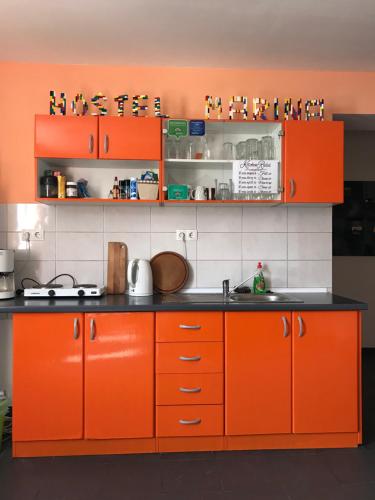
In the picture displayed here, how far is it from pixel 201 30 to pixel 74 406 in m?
2.35

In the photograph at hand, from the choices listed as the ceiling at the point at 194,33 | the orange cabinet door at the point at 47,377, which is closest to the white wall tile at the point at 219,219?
the ceiling at the point at 194,33

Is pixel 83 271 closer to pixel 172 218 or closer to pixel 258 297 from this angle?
pixel 172 218

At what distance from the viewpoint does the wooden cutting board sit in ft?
9.18

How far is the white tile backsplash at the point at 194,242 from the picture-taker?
284 cm

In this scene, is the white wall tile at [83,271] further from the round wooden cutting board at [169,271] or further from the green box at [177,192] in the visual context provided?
the green box at [177,192]

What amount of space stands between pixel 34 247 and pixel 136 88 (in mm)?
1370

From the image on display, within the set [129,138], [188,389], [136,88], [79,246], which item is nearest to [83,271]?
[79,246]

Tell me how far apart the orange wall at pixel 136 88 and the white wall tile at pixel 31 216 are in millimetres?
58

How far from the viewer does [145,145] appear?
100 inches

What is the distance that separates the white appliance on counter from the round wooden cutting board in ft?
3.08

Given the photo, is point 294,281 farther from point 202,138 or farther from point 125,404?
point 125,404

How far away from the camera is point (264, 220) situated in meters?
2.95

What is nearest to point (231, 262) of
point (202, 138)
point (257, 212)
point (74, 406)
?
point (257, 212)

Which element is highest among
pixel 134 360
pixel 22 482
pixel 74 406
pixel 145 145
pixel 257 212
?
pixel 145 145
